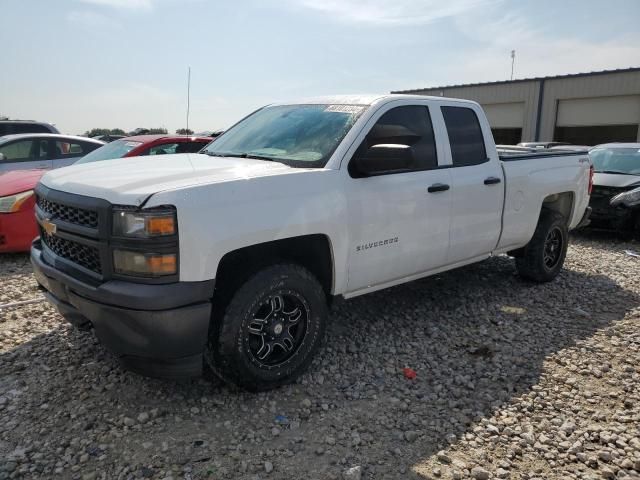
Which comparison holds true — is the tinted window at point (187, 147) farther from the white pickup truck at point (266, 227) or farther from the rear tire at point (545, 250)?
the rear tire at point (545, 250)

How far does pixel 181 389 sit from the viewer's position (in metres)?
3.36

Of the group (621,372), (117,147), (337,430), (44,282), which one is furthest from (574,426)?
(117,147)

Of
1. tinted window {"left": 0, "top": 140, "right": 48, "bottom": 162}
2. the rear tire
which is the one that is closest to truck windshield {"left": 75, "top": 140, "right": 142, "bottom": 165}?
tinted window {"left": 0, "top": 140, "right": 48, "bottom": 162}

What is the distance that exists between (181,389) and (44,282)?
1.12m

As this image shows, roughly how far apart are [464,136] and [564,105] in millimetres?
25342

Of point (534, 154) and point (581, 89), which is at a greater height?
point (581, 89)

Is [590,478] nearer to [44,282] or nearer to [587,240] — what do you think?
[44,282]

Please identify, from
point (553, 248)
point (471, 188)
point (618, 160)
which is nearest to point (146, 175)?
point (471, 188)

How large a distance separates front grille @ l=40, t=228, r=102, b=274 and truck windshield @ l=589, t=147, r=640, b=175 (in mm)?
9082

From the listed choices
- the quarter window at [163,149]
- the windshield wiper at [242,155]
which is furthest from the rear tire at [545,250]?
the quarter window at [163,149]

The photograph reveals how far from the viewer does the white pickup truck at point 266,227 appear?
272cm

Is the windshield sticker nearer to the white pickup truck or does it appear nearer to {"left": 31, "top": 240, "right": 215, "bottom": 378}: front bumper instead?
the white pickup truck

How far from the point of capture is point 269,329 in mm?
3262

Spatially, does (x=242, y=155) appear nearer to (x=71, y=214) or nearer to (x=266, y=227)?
(x=266, y=227)
